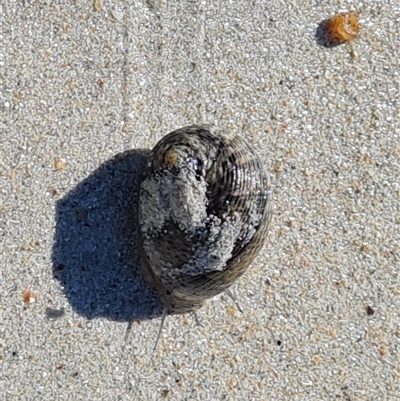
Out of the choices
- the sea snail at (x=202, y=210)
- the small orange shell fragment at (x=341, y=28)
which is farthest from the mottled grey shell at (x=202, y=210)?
the small orange shell fragment at (x=341, y=28)

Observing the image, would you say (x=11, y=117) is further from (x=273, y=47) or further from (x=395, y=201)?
(x=395, y=201)

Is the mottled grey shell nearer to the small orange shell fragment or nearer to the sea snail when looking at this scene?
the sea snail

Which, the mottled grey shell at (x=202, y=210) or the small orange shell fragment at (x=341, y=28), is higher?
the small orange shell fragment at (x=341, y=28)

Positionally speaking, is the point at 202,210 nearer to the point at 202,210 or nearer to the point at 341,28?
the point at 202,210

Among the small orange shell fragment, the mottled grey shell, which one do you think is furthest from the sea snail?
the small orange shell fragment

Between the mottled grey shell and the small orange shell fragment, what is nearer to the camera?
the mottled grey shell

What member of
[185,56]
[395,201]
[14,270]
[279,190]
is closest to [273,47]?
[185,56]

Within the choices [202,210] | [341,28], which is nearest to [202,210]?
[202,210]

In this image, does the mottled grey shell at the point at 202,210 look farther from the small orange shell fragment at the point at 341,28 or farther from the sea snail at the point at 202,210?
the small orange shell fragment at the point at 341,28
